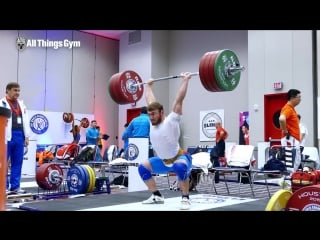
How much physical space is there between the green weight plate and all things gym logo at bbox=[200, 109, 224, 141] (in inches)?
277

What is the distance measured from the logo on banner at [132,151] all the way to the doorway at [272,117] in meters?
4.75

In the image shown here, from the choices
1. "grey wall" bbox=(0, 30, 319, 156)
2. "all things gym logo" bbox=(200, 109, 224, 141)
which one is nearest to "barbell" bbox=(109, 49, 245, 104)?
"grey wall" bbox=(0, 30, 319, 156)

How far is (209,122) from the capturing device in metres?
12.3

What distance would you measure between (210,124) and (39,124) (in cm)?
534

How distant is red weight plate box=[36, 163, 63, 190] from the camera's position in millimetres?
5336

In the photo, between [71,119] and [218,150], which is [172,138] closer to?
[218,150]

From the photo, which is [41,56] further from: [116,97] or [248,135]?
[116,97]

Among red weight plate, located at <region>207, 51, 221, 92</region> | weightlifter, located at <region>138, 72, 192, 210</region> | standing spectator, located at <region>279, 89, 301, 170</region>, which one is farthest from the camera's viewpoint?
standing spectator, located at <region>279, 89, 301, 170</region>

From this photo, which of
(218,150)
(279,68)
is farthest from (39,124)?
(279,68)

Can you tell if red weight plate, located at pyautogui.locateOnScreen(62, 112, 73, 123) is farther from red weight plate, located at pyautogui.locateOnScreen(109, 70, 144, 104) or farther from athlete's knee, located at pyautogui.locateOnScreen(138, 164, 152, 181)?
athlete's knee, located at pyautogui.locateOnScreen(138, 164, 152, 181)

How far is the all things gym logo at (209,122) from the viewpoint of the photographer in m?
12.0
